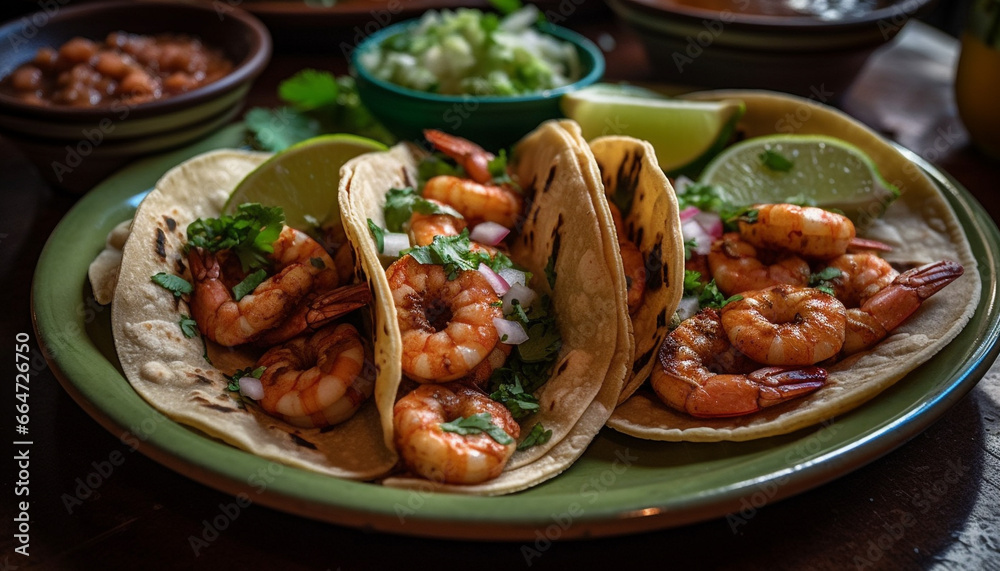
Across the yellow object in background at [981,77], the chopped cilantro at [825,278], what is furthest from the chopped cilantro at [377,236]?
the yellow object in background at [981,77]

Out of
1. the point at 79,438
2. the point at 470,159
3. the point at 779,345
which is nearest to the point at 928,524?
the point at 779,345

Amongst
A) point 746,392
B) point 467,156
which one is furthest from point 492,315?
point 467,156

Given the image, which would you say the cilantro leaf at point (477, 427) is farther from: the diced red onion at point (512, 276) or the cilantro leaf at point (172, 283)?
the cilantro leaf at point (172, 283)

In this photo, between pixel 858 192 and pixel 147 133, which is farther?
pixel 147 133

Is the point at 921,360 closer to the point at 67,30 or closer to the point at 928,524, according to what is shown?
the point at 928,524

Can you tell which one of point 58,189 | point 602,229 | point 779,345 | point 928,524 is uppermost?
point 602,229

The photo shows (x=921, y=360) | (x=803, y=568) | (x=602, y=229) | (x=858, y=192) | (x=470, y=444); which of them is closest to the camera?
(x=803, y=568)

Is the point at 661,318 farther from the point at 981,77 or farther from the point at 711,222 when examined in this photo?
the point at 981,77

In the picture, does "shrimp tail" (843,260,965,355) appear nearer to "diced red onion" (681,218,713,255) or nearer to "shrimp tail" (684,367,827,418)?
"shrimp tail" (684,367,827,418)
